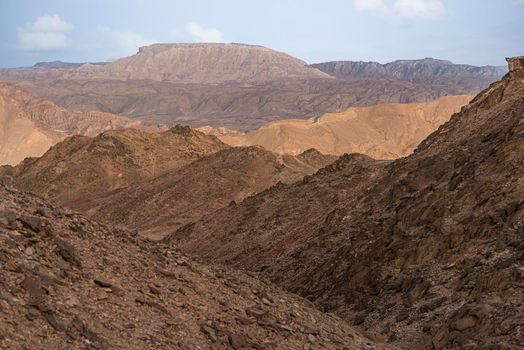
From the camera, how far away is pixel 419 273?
12.9 m

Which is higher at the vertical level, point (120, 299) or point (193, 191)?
point (193, 191)

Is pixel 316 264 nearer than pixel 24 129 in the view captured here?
Yes

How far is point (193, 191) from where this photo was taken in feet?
134

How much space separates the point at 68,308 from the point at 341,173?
23313 mm

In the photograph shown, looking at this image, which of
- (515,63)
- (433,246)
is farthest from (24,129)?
(433,246)

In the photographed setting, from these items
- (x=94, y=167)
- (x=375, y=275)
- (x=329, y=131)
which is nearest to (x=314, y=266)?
(x=375, y=275)

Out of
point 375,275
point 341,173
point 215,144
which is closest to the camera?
point 375,275

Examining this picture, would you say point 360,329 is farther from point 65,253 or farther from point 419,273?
point 65,253

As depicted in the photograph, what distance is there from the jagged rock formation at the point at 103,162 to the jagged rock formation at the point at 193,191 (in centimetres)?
416

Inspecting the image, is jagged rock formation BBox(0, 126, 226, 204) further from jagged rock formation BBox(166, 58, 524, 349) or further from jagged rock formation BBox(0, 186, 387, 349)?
jagged rock formation BBox(0, 186, 387, 349)

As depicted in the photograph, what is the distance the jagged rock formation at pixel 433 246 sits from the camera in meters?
10.5

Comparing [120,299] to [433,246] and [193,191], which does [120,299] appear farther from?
[193,191]

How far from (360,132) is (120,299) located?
7809cm

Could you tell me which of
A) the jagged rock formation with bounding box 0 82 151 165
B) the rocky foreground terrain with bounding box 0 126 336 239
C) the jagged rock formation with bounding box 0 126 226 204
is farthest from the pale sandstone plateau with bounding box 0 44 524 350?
the jagged rock formation with bounding box 0 82 151 165
